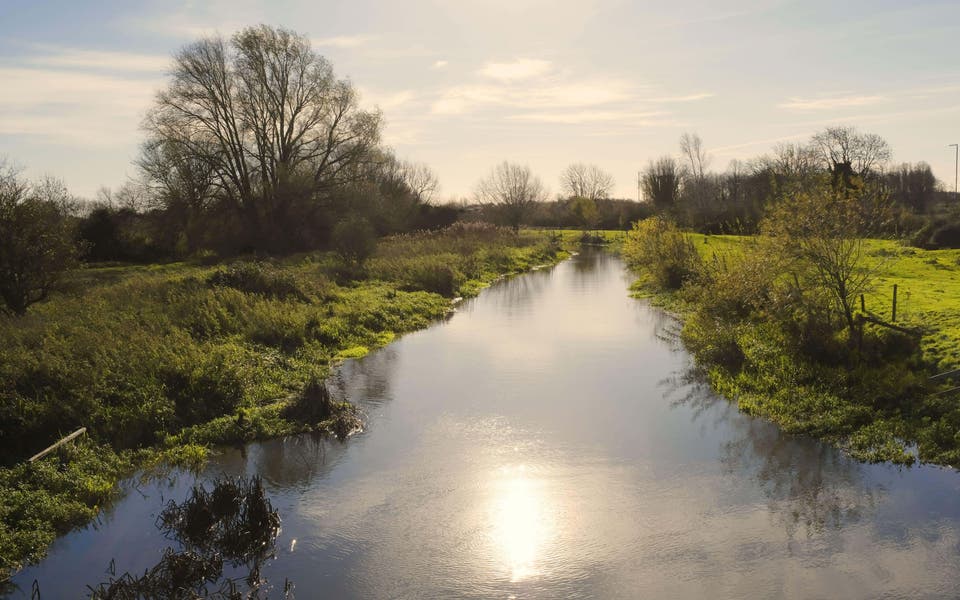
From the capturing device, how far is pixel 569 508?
947 centimetres

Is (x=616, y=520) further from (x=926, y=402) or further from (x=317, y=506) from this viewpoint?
(x=926, y=402)

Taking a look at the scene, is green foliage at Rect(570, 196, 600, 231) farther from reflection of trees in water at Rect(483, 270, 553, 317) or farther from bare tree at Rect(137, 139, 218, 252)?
bare tree at Rect(137, 139, 218, 252)

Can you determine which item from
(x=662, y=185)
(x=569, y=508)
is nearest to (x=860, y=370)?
(x=569, y=508)

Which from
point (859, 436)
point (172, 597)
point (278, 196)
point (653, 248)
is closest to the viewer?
point (172, 597)

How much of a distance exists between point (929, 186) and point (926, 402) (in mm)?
84947

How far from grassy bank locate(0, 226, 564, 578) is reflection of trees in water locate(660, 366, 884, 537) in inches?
272

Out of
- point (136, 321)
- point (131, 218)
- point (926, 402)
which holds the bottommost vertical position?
point (926, 402)

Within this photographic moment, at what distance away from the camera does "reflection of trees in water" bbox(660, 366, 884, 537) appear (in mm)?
9039

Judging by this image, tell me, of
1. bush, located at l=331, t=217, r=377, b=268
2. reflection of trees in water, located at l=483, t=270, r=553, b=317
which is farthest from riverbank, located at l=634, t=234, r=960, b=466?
bush, located at l=331, t=217, r=377, b=268

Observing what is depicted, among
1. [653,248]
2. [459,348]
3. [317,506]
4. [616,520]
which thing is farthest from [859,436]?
[653,248]

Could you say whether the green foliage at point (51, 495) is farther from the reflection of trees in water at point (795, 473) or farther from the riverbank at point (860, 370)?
the riverbank at point (860, 370)

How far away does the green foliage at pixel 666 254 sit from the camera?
2969 centimetres

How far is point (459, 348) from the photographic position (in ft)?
65.1

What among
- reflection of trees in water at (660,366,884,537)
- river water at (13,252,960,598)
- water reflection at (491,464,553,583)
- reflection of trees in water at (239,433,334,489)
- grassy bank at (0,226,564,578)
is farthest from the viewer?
reflection of trees in water at (239,433,334,489)
